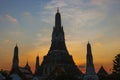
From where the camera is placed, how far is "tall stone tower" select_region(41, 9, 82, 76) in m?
94.6

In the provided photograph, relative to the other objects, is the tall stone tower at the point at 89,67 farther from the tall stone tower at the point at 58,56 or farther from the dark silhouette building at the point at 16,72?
the dark silhouette building at the point at 16,72

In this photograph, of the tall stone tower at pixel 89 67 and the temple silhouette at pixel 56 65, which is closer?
the tall stone tower at pixel 89 67

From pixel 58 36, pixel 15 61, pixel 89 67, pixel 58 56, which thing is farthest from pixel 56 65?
pixel 58 36

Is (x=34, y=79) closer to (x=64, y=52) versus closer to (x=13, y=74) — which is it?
(x=13, y=74)

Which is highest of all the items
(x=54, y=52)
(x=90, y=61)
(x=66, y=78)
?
(x=54, y=52)

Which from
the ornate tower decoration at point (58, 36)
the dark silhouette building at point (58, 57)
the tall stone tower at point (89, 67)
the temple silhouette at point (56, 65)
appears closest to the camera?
the tall stone tower at point (89, 67)

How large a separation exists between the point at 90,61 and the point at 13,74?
29386mm

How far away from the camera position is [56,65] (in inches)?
3620

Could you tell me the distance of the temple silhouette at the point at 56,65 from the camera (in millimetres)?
82750

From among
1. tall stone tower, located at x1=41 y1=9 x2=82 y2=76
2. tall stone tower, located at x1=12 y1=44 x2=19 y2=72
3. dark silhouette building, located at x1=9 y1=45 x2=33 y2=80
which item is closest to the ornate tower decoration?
tall stone tower, located at x1=41 y1=9 x2=82 y2=76

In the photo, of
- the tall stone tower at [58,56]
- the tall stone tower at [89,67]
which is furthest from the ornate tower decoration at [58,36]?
the tall stone tower at [89,67]

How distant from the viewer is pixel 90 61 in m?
81.9

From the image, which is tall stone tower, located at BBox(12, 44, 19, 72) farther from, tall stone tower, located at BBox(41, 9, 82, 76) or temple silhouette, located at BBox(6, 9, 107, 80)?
tall stone tower, located at BBox(41, 9, 82, 76)

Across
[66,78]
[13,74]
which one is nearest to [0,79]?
[13,74]
